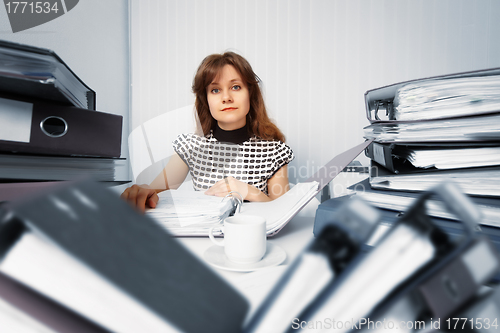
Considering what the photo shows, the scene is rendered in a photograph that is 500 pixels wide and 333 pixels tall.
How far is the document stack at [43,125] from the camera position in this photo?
0.86 feet

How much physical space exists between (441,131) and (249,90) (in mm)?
967

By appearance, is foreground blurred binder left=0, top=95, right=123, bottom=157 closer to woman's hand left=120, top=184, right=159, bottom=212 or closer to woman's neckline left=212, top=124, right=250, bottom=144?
woman's hand left=120, top=184, right=159, bottom=212

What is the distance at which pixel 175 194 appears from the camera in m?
0.63

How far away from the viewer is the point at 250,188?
979 millimetres

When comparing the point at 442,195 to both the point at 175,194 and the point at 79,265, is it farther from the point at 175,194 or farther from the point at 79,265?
the point at 175,194

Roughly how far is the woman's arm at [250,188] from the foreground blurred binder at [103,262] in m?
0.67

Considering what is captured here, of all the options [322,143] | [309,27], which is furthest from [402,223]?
[309,27]

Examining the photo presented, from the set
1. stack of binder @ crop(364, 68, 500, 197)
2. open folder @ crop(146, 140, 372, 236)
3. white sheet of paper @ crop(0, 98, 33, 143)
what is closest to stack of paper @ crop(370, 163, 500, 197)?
stack of binder @ crop(364, 68, 500, 197)

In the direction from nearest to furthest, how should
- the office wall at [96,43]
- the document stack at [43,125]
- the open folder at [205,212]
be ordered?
the document stack at [43,125] → the open folder at [205,212] → the office wall at [96,43]

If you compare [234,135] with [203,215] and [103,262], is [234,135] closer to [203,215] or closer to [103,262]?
[203,215]

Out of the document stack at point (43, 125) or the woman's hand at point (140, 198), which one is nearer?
the document stack at point (43, 125)

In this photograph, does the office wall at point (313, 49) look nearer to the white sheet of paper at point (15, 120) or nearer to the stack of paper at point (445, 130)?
the stack of paper at point (445, 130)

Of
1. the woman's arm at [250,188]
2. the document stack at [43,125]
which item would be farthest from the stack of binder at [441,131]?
the woman's arm at [250,188]

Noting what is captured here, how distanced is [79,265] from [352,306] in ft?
0.37
